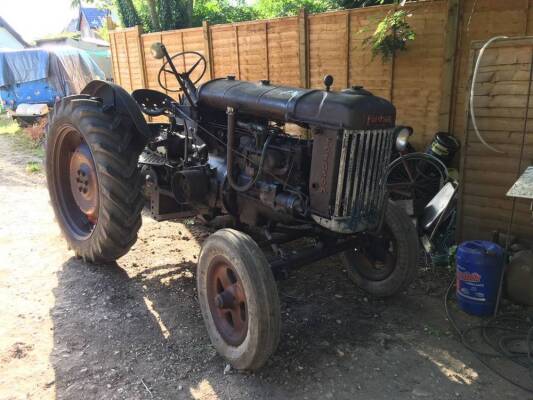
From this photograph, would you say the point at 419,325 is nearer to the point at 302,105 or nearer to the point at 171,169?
the point at 302,105

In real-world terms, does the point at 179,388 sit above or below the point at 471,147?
below

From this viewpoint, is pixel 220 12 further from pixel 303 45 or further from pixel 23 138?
pixel 303 45

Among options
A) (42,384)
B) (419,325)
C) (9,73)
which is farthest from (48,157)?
(9,73)

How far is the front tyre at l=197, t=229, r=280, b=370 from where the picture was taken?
2.57 metres

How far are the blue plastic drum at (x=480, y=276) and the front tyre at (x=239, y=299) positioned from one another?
5.49ft

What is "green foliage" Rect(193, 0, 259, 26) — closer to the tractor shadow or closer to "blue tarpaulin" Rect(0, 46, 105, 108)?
"blue tarpaulin" Rect(0, 46, 105, 108)

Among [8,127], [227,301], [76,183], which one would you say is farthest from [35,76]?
[227,301]

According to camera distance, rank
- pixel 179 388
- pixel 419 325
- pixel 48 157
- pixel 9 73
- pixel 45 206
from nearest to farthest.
Answer: pixel 179 388 → pixel 419 325 → pixel 48 157 → pixel 45 206 → pixel 9 73

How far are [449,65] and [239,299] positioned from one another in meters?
3.95

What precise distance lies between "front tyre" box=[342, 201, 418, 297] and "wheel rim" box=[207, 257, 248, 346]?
1.11 metres

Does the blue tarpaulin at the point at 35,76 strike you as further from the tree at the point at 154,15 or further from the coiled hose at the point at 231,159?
the coiled hose at the point at 231,159

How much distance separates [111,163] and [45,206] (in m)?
2.99

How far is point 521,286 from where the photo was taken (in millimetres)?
3527

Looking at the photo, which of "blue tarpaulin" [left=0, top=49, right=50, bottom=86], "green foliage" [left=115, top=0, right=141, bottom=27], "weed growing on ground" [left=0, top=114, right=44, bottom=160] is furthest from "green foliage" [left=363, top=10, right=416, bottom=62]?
"blue tarpaulin" [left=0, top=49, right=50, bottom=86]
